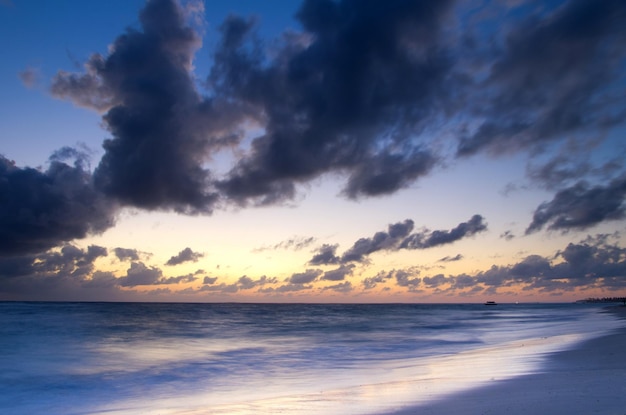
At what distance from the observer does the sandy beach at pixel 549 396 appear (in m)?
6.98

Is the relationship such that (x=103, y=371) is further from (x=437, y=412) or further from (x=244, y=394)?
(x=437, y=412)

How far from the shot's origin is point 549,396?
8.04 meters

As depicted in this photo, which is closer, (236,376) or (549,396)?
(549,396)

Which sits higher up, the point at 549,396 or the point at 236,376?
the point at 549,396

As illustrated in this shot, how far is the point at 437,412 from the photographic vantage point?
Answer: 25.1 feet

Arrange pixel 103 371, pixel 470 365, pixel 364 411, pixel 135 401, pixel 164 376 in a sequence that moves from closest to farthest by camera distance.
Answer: pixel 364 411 → pixel 135 401 → pixel 470 365 → pixel 164 376 → pixel 103 371

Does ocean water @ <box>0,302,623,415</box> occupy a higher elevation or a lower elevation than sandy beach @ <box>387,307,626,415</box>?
lower

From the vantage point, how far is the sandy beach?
275 inches

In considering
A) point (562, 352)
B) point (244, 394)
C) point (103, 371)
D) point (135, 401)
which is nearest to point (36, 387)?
point (103, 371)

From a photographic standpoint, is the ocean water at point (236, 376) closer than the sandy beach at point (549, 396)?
No

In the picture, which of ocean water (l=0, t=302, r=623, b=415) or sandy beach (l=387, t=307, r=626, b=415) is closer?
sandy beach (l=387, t=307, r=626, b=415)

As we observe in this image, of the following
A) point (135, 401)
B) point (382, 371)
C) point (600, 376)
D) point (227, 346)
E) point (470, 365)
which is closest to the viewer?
point (600, 376)

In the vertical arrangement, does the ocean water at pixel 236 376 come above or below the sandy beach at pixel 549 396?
below

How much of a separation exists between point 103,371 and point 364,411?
51.5 ft
